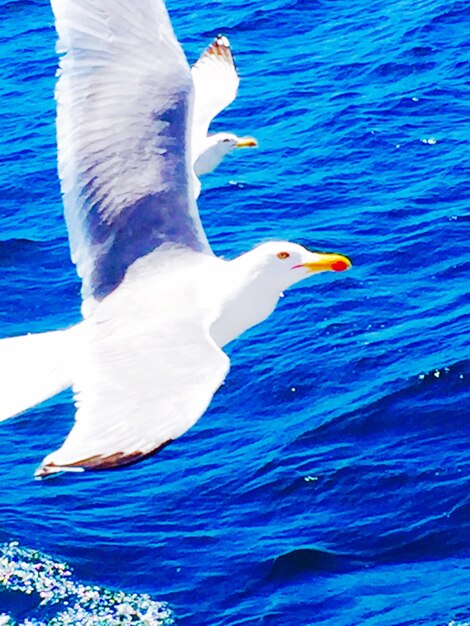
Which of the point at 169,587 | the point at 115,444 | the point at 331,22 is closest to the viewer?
the point at 115,444

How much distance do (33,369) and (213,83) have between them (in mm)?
7660

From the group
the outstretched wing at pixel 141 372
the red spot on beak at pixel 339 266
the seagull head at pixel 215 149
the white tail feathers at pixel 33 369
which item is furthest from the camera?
the seagull head at pixel 215 149

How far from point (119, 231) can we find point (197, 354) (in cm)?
212

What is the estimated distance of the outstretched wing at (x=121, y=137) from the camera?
10.3 metres

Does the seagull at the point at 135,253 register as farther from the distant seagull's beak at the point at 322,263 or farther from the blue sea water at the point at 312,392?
the blue sea water at the point at 312,392

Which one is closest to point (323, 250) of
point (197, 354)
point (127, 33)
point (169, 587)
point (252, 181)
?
point (252, 181)

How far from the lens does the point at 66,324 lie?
15680 millimetres

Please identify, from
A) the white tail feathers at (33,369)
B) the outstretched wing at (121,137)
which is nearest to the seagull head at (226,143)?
the outstretched wing at (121,137)

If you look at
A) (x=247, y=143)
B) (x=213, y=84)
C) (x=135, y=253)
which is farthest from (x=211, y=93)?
(x=135, y=253)

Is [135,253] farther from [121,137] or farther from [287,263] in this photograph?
[287,263]

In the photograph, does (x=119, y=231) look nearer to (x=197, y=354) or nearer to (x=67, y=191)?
(x=67, y=191)

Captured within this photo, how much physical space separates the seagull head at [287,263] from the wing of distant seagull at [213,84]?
5516 mm

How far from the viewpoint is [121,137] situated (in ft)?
34.7

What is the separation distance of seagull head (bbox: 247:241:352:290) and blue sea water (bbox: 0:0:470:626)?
1687 mm
